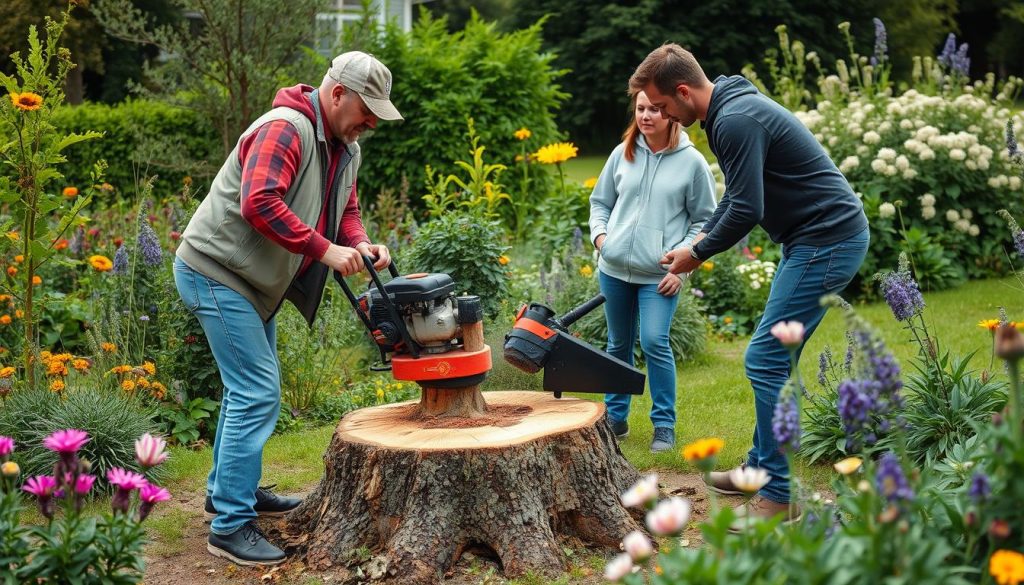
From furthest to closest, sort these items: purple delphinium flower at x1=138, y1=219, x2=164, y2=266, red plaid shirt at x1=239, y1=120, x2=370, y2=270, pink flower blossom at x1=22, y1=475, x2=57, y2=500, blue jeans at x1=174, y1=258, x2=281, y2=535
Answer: purple delphinium flower at x1=138, y1=219, x2=164, y2=266, blue jeans at x1=174, y1=258, x2=281, y2=535, red plaid shirt at x1=239, y1=120, x2=370, y2=270, pink flower blossom at x1=22, y1=475, x2=57, y2=500

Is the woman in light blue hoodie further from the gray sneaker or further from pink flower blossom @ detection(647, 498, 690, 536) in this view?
pink flower blossom @ detection(647, 498, 690, 536)

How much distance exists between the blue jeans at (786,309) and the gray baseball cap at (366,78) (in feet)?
5.23

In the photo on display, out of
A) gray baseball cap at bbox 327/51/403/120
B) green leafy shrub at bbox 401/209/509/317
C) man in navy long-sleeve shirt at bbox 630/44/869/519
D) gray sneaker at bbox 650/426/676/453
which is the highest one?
gray baseball cap at bbox 327/51/403/120

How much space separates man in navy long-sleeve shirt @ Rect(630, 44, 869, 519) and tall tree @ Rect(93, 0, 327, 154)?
20.2ft

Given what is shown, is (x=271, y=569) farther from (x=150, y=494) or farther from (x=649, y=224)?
(x=649, y=224)

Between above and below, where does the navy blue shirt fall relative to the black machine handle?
above

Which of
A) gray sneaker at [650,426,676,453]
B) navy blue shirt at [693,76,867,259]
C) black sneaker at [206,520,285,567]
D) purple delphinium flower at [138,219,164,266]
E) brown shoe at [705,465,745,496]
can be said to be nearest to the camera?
navy blue shirt at [693,76,867,259]

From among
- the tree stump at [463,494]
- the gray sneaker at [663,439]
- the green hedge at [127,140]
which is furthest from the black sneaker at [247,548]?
the green hedge at [127,140]

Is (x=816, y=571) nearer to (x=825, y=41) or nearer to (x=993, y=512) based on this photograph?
(x=993, y=512)

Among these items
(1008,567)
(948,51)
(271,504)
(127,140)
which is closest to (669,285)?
(271,504)

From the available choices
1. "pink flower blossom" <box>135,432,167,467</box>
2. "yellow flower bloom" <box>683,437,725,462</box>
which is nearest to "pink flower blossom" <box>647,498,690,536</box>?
"yellow flower bloom" <box>683,437,725,462</box>

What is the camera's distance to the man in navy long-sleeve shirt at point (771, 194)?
12.2ft

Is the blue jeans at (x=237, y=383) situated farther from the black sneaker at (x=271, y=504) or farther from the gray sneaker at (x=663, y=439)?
the gray sneaker at (x=663, y=439)

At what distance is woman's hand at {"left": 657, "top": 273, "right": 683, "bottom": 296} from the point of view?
459 centimetres
